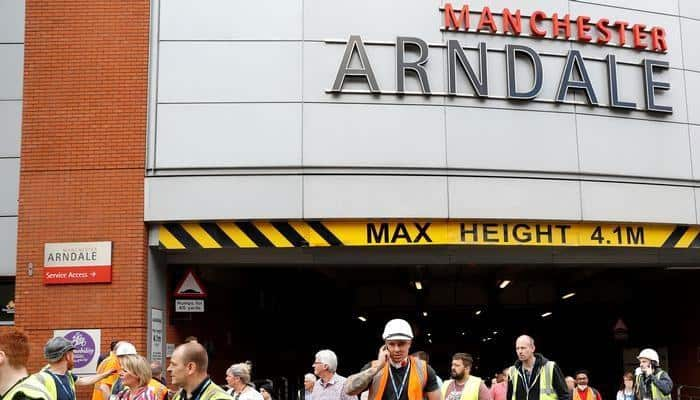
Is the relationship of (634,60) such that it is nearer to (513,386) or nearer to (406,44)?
(406,44)

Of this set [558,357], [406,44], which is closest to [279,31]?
[406,44]

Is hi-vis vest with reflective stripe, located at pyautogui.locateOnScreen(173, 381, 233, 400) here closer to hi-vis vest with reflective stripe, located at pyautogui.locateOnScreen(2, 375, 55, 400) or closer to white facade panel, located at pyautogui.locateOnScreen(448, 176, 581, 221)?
hi-vis vest with reflective stripe, located at pyautogui.locateOnScreen(2, 375, 55, 400)

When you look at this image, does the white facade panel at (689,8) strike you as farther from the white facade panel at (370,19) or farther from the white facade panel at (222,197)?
the white facade panel at (222,197)

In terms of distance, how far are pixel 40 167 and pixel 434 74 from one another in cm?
702

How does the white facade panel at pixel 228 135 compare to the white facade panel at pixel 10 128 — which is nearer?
the white facade panel at pixel 228 135

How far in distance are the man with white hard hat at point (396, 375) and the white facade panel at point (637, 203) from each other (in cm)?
955

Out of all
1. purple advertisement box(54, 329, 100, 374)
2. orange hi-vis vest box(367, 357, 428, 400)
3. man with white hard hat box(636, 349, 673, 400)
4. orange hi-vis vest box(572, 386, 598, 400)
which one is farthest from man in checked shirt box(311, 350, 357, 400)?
orange hi-vis vest box(572, 386, 598, 400)

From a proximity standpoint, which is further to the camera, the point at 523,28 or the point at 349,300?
the point at 349,300

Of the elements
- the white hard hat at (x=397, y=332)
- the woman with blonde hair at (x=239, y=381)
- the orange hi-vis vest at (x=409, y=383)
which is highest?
the white hard hat at (x=397, y=332)

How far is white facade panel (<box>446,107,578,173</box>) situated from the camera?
1556cm

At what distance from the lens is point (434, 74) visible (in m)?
15.8

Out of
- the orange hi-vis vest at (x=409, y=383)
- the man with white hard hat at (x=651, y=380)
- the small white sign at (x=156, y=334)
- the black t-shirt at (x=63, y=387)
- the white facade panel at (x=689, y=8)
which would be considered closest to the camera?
the black t-shirt at (x=63, y=387)

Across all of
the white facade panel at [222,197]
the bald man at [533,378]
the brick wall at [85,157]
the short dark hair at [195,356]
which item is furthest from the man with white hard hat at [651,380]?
the short dark hair at [195,356]

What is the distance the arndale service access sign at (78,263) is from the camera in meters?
14.6
